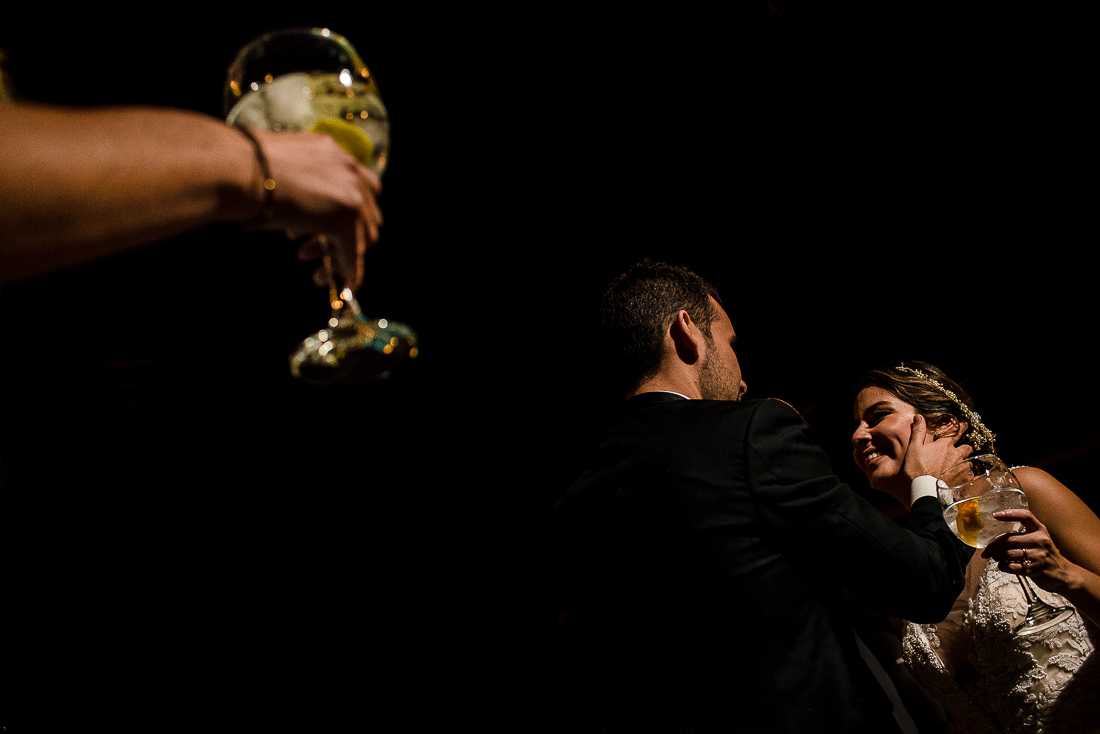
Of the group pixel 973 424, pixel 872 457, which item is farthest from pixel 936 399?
pixel 872 457

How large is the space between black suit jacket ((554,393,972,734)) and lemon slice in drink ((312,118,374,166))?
1002 millimetres

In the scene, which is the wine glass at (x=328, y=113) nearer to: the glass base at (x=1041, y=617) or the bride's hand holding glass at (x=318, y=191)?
the bride's hand holding glass at (x=318, y=191)

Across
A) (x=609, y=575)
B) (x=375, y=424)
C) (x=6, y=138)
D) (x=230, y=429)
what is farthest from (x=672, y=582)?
(x=230, y=429)

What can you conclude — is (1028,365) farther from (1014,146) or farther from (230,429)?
(230,429)

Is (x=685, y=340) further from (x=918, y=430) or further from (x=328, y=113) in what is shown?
(x=328, y=113)

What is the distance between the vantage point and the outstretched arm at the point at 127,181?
19.0 inches

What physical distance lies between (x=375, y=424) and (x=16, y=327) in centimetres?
178

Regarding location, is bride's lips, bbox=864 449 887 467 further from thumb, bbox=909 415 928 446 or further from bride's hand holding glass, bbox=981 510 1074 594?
bride's hand holding glass, bbox=981 510 1074 594

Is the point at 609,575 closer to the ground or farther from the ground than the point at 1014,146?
closer to the ground

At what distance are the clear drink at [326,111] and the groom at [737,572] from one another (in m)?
1.00

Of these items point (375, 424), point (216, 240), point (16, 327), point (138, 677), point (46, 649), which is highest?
point (216, 240)

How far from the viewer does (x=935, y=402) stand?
2314 mm

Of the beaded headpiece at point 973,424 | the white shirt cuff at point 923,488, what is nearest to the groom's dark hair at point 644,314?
the white shirt cuff at point 923,488

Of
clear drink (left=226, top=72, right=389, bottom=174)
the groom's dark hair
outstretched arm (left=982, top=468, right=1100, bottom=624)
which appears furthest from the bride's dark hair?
clear drink (left=226, top=72, right=389, bottom=174)
